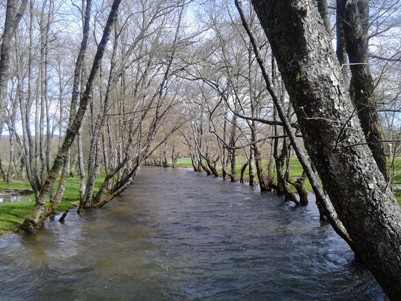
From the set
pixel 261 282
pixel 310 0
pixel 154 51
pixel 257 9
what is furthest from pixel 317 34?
pixel 154 51

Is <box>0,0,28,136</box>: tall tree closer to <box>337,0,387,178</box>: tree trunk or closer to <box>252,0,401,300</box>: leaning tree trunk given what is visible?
<box>252,0,401,300</box>: leaning tree trunk

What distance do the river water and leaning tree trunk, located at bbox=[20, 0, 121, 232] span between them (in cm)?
46

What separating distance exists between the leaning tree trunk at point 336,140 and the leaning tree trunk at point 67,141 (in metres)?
5.49

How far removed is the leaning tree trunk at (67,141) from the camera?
7.70 m

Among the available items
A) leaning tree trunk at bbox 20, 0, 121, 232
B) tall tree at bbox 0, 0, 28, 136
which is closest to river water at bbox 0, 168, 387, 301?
leaning tree trunk at bbox 20, 0, 121, 232

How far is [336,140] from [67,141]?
6969 millimetres

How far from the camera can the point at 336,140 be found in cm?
277

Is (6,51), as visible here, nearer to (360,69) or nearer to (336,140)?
(336,140)

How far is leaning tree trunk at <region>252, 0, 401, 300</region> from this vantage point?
276 centimetres

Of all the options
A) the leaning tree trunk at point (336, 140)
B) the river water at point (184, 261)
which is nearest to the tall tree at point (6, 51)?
the river water at point (184, 261)

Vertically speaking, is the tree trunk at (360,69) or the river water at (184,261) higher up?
the tree trunk at (360,69)

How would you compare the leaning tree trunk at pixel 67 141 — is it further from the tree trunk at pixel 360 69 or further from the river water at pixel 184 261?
the tree trunk at pixel 360 69

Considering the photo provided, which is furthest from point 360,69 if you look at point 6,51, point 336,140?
point 6,51

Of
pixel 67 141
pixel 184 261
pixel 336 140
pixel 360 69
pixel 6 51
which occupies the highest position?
pixel 6 51
